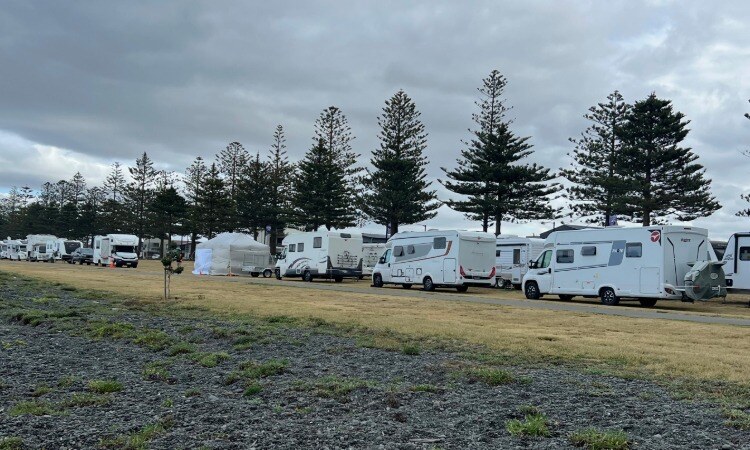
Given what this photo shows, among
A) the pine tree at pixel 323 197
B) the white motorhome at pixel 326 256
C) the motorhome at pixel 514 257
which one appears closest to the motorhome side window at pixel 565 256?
the motorhome at pixel 514 257

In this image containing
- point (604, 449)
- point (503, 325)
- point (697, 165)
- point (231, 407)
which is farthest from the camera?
point (697, 165)

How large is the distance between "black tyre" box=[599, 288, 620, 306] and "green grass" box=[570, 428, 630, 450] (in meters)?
17.1

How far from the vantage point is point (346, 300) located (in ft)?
65.6

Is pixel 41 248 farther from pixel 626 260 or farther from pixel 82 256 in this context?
pixel 626 260

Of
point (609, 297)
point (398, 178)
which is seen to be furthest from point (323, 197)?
point (609, 297)

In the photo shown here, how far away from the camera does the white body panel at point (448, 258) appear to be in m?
27.0

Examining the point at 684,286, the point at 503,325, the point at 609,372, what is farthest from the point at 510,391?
the point at 684,286

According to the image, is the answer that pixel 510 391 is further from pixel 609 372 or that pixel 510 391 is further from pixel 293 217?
pixel 293 217

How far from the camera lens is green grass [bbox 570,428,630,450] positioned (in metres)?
4.99

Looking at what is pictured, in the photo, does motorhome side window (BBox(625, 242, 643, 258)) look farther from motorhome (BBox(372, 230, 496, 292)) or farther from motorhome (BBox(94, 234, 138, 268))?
motorhome (BBox(94, 234, 138, 268))

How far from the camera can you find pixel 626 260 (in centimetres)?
2114

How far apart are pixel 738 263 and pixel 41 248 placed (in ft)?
212

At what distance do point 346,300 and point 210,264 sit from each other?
76.7 feet

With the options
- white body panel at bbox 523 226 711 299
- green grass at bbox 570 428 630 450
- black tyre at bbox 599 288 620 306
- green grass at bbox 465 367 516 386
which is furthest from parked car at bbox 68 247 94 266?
green grass at bbox 570 428 630 450
